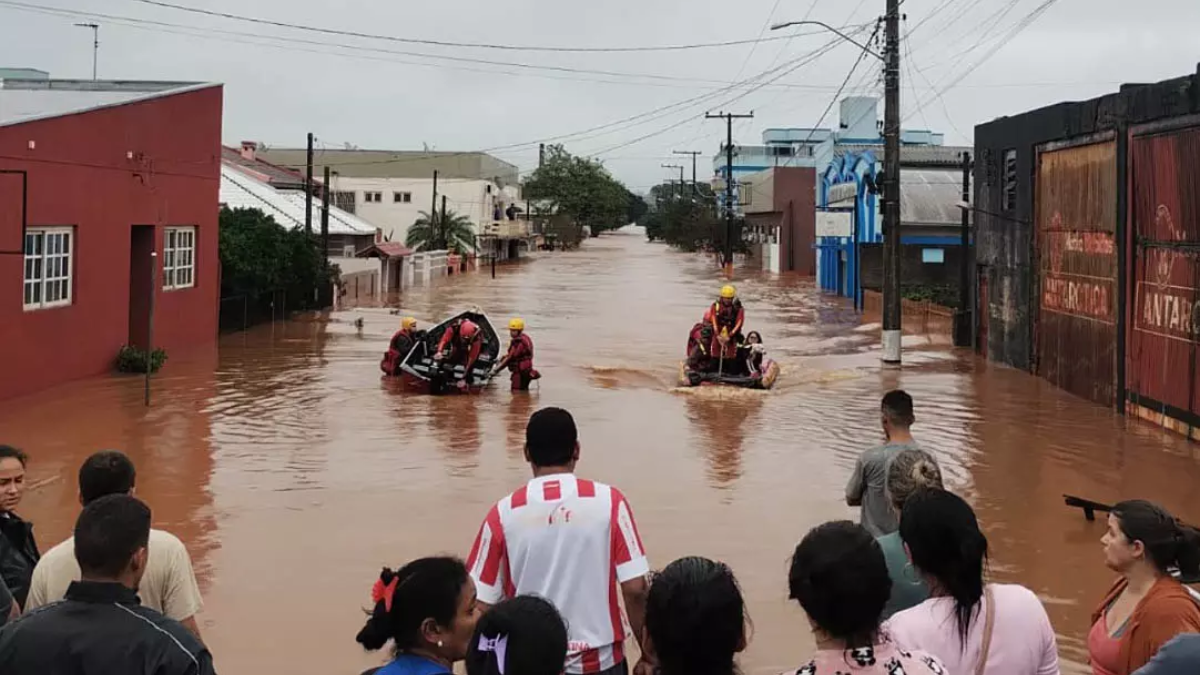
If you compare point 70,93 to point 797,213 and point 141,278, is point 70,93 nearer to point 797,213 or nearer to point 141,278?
point 141,278

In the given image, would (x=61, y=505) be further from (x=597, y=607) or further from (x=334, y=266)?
(x=334, y=266)

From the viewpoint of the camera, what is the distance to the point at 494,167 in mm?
107812

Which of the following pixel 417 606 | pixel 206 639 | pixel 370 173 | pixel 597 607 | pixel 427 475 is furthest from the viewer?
pixel 370 173

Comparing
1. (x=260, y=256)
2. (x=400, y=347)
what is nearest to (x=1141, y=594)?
(x=400, y=347)

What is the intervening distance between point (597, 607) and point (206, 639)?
4730 millimetres

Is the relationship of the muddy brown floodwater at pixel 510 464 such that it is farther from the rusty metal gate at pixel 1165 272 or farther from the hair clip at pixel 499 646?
the hair clip at pixel 499 646

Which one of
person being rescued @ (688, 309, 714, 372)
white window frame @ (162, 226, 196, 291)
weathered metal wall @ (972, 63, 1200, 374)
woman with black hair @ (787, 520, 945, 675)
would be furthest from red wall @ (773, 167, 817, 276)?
woman with black hair @ (787, 520, 945, 675)

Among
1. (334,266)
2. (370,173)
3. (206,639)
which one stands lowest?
(206,639)

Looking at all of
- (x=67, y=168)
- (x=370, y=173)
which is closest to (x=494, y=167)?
(x=370, y=173)

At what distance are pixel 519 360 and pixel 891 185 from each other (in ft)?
31.7

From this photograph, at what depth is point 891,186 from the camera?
86.7 feet

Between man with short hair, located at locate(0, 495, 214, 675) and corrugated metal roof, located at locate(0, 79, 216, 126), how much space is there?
69.3 ft

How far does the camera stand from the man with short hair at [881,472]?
6.15m

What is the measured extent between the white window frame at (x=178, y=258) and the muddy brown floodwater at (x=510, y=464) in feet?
5.73
